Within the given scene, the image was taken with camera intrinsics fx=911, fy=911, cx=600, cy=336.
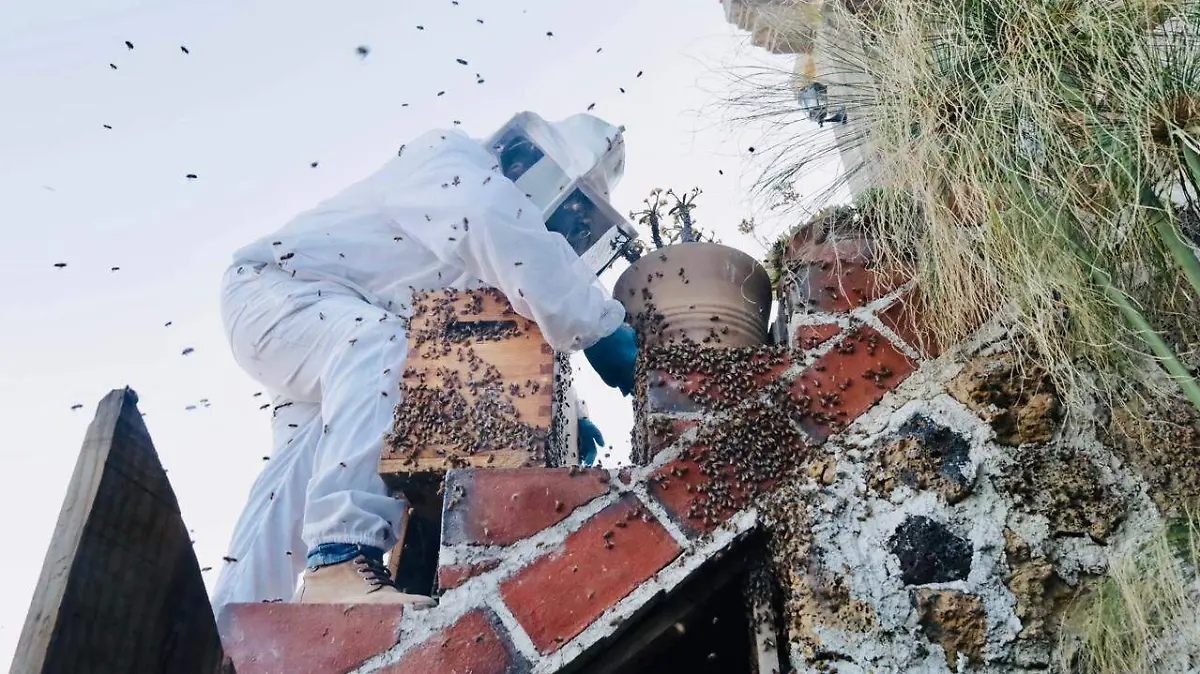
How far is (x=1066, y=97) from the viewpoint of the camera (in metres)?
1.49

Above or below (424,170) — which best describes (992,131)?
below

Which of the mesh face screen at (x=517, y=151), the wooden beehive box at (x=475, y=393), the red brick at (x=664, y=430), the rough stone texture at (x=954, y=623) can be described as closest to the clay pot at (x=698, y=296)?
the wooden beehive box at (x=475, y=393)

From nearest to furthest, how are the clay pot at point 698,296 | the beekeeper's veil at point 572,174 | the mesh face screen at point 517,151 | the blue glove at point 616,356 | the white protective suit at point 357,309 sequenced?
the white protective suit at point 357,309, the clay pot at point 698,296, the blue glove at point 616,356, the beekeeper's veil at point 572,174, the mesh face screen at point 517,151

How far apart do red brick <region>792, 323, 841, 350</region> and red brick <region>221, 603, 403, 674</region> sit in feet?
2.92

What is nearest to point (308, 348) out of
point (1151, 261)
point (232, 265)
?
point (232, 265)

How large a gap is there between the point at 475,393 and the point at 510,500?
1.31 ft

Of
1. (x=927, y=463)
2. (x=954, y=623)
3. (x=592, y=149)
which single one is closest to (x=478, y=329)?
(x=927, y=463)

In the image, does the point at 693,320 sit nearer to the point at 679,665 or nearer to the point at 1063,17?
the point at 679,665

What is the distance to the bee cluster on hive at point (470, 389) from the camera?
1829 millimetres

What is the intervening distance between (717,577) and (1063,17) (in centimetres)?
109

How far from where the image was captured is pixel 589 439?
3.04 meters

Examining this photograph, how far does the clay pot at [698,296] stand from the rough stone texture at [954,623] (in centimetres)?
95

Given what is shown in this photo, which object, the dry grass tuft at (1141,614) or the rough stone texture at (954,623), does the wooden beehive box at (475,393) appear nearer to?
the rough stone texture at (954,623)

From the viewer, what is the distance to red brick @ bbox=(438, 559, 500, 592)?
1.50 m
